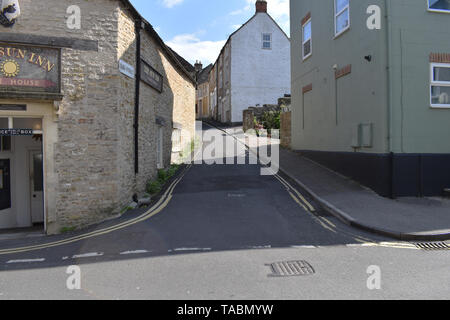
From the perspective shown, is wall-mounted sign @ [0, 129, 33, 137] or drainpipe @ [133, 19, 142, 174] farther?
drainpipe @ [133, 19, 142, 174]

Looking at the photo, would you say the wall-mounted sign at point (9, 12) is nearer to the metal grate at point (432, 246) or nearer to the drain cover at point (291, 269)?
the drain cover at point (291, 269)

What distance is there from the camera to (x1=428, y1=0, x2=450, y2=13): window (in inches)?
386

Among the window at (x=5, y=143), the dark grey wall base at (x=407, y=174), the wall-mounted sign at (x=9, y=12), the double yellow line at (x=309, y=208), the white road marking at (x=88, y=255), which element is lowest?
the white road marking at (x=88, y=255)

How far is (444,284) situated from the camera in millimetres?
4379

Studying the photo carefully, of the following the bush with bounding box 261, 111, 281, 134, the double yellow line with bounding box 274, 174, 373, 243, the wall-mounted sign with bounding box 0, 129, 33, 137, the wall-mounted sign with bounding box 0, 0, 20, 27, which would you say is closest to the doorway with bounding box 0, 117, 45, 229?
the wall-mounted sign with bounding box 0, 129, 33, 137

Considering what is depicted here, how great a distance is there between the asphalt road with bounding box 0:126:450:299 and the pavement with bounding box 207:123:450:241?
1.22 ft

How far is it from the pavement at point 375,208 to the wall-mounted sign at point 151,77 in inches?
243

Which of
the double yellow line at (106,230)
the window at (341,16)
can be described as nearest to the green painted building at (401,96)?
the window at (341,16)

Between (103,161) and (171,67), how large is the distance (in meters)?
7.91

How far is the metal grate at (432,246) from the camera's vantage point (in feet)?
19.6

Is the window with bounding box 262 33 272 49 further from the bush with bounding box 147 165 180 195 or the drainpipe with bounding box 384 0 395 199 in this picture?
the drainpipe with bounding box 384 0 395 199

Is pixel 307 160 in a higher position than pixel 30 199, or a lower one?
higher

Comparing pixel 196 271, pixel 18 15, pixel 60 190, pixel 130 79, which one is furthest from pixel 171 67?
pixel 196 271
